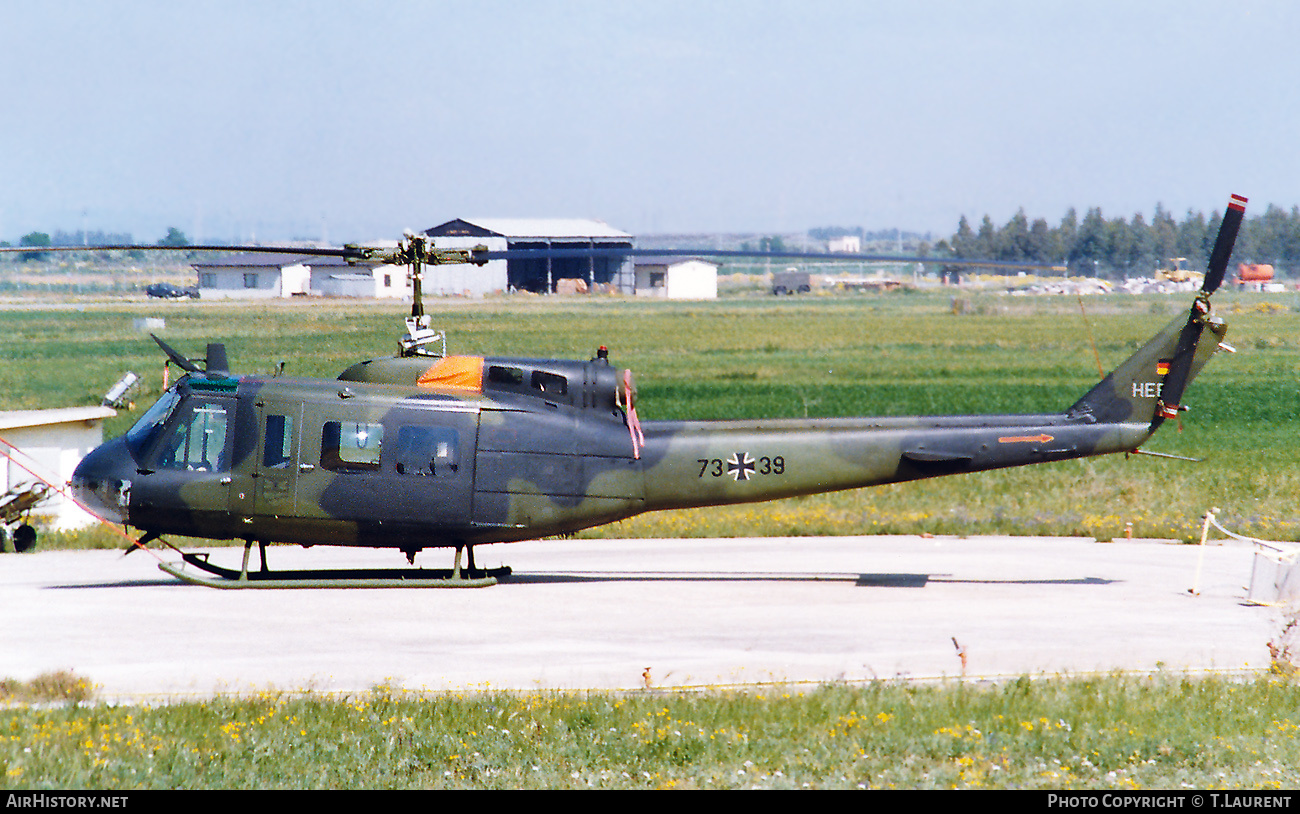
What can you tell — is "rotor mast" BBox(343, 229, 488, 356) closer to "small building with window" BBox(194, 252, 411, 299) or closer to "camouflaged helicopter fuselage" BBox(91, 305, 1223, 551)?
"camouflaged helicopter fuselage" BBox(91, 305, 1223, 551)

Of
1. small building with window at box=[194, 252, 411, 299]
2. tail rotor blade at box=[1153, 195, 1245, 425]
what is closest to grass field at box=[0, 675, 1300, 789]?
tail rotor blade at box=[1153, 195, 1245, 425]

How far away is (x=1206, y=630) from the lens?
1294 centimetres

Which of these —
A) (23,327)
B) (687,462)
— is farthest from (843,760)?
(23,327)

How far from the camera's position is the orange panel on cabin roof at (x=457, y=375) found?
14.1 metres

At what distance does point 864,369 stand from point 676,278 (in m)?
21.8

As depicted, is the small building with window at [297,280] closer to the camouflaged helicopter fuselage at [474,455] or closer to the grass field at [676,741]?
the camouflaged helicopter fuselage at [474,455]

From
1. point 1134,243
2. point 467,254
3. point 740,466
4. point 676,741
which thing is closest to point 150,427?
point 467,254

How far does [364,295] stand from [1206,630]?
17597mm

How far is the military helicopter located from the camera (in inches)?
531

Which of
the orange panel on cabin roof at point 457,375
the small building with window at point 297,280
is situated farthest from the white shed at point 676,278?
the orange panel on cabin roof at point 457,375

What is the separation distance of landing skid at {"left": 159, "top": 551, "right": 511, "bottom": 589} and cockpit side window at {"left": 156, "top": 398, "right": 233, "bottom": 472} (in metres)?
1.06

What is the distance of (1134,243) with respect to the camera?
7025 cm

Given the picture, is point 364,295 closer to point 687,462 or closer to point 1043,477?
point 687,462

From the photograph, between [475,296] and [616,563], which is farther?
[475,296]
